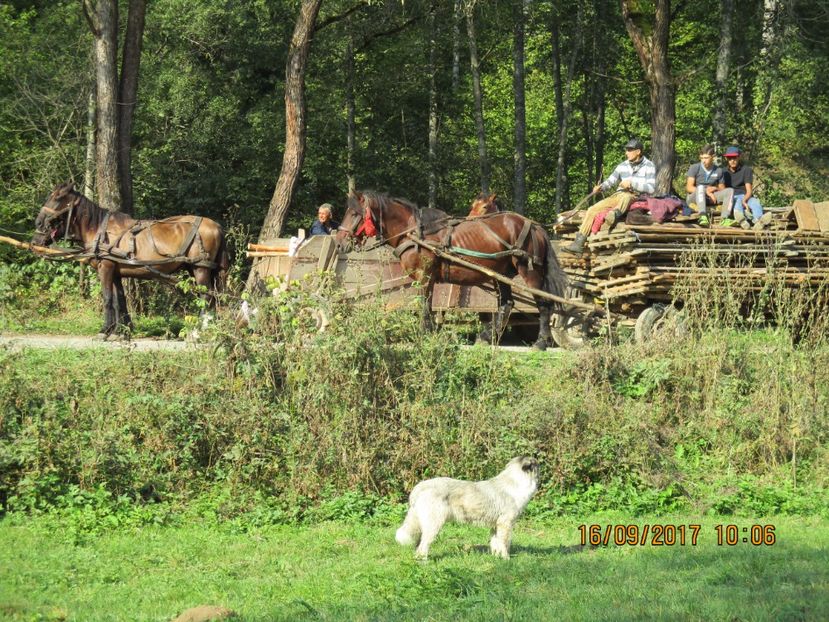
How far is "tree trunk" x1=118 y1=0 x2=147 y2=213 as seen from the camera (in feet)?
69.5

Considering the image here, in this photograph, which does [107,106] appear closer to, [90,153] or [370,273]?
[90,153]

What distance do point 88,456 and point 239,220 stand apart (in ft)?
52.4

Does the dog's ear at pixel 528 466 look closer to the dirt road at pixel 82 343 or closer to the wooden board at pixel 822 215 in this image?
the dirt road at pixel 82 343

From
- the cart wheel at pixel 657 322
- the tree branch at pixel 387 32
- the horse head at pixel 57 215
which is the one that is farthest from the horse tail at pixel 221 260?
the tree branch at pixel 387 32

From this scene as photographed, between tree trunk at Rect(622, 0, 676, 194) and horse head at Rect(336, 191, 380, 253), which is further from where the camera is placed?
tree trunk at Rect(622, 0, 676, 194)

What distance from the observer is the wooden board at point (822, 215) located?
15.8 m

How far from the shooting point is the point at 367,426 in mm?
12227

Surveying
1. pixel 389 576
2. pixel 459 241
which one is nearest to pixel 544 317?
pixel 459 241

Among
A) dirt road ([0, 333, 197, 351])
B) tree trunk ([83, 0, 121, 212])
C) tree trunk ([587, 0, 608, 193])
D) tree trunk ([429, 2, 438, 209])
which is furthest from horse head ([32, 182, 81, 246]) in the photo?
tree trunk ([587, 0, 608, 193])

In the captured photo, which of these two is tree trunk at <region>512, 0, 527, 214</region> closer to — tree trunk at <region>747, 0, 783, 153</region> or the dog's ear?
tree trunk at <region>747, 0, 783, 153</region>

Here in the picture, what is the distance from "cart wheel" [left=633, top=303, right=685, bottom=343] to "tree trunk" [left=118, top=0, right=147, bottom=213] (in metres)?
10.6

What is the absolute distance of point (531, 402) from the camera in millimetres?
12812

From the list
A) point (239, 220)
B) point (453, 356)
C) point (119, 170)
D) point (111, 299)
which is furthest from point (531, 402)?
point (239, 220)

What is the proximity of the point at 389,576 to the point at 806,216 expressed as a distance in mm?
9851
